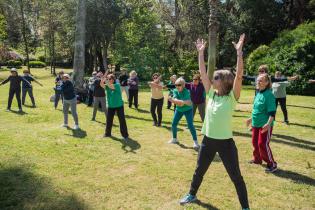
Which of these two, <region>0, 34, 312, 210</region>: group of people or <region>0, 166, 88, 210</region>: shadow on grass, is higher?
<region>0, 34, 312, 210</region>: group of people

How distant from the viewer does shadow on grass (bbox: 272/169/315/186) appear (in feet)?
24.7

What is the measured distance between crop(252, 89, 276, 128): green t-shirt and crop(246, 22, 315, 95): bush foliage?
20.6 metres

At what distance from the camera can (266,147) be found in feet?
26.0

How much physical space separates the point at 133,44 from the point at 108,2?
520 cm

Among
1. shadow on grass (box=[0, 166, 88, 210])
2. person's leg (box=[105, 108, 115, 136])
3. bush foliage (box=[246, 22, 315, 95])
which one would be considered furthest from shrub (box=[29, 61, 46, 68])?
shadow on grass (box=[0, 166, 88, 210])

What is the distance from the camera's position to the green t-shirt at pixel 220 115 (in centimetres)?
536

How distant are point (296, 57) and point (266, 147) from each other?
72.2 ft

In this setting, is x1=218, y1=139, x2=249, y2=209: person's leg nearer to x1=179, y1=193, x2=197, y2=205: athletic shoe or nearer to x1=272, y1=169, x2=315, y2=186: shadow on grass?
x1=179, y1=193, x2=197, y2=205: athletic shoe

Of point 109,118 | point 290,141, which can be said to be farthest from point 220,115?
point 290,141

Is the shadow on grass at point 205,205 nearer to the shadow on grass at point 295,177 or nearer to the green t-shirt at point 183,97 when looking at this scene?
the shadow on grass at point 295,177

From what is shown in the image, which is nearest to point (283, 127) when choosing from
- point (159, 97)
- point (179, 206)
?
point (159, 97)

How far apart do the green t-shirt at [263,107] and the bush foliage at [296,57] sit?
2059 cm

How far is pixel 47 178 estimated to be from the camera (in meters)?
7.42

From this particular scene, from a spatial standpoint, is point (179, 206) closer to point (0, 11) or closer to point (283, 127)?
point (283, 127)
